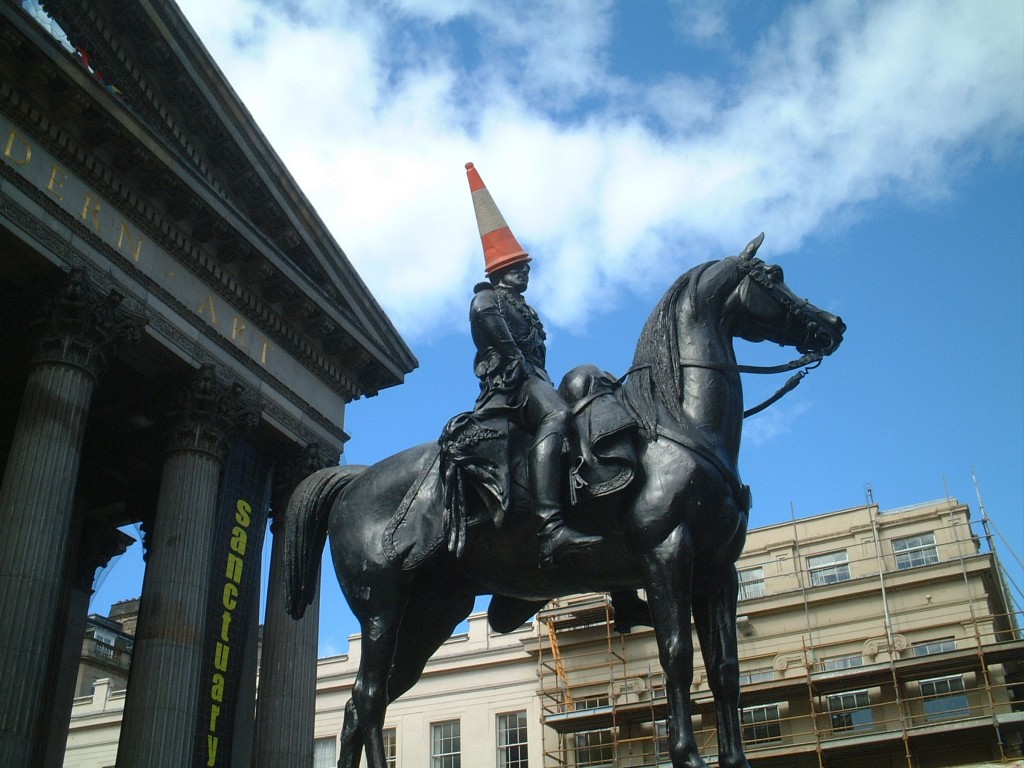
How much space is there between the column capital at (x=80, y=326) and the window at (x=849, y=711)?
24.0 metres

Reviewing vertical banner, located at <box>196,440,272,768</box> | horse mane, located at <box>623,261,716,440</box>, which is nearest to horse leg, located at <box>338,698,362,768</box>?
horse mane, located at <box>623,261,716,440</box>

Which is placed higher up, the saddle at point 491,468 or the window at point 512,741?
the window at point 512,741

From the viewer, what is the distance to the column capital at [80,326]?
17.4 metres

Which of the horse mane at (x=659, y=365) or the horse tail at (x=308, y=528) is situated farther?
the horse tail at (x=308, y=528)

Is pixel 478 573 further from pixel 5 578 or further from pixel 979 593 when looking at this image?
pixel 979 593

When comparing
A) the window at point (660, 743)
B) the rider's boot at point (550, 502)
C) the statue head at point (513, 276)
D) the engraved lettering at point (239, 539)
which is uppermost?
the engraved lettering at point (239, 539)

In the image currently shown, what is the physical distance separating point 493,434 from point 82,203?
1454 cm

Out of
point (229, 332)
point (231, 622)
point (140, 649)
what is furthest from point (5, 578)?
point (229, 332)

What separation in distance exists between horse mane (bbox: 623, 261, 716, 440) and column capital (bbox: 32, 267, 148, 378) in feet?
43.3

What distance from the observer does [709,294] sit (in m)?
6.71

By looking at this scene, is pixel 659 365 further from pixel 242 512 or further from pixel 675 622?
pixel 242 512

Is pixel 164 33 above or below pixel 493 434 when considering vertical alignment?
above

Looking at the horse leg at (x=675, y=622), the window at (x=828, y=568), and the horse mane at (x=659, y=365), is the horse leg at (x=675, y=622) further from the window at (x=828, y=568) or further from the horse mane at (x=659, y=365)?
the window at (x=828, y=568)

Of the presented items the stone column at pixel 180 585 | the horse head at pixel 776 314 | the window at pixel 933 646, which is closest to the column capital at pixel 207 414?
the stone column at pixel 180 585
